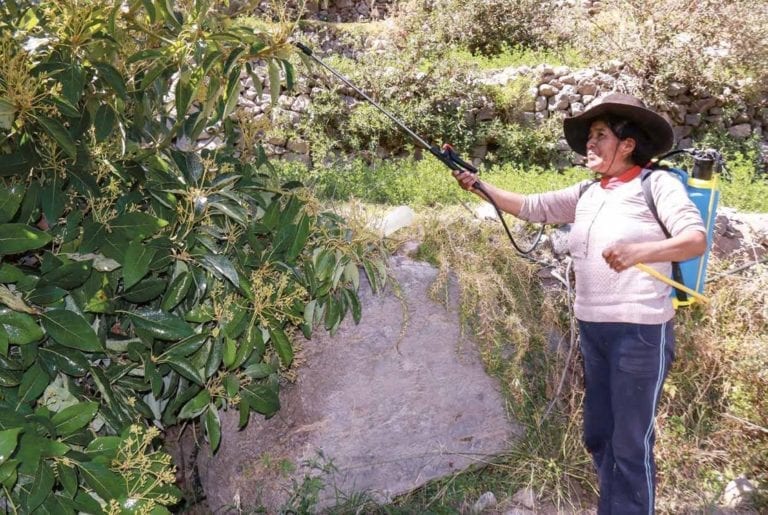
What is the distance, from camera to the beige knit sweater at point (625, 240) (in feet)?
8.15

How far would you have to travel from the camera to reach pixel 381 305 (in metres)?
3.24

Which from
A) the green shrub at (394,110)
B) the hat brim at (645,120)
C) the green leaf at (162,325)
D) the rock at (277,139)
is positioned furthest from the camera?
the rock at (277,139)

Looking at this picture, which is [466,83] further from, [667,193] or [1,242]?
[1,242]

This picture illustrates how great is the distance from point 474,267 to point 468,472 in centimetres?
104

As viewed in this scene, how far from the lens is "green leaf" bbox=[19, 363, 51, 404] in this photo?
187 centimetres

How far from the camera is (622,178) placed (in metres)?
2.69

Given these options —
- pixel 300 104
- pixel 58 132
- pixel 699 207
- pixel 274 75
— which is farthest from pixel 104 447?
pixel 300 104

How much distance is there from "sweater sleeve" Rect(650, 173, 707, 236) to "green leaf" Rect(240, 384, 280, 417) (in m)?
1.67

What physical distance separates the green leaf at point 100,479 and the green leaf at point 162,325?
490 millimetres

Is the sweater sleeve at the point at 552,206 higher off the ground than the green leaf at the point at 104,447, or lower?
higher

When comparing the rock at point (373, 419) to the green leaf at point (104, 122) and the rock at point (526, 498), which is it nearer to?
the rock at point (526, 498)

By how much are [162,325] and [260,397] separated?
0.61 metres

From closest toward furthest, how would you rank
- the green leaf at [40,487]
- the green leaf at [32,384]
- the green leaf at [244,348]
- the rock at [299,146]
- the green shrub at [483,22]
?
the green leaf at [40,487] < the green leaf at [32,384] < the green leaf at [244,348] < the rock at [299,146] < the green shrub at [483,22]

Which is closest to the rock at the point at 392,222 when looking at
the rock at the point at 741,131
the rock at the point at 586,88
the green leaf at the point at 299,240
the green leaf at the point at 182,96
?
the green leaf at the point at 299,240
